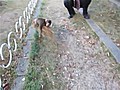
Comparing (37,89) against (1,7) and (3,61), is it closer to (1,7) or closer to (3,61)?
(3,61)

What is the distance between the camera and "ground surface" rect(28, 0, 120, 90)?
3.54 metres

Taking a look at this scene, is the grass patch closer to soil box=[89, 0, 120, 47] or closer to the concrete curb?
the concrete curb

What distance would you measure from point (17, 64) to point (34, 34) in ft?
4.27

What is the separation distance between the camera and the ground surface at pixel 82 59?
11.6ft

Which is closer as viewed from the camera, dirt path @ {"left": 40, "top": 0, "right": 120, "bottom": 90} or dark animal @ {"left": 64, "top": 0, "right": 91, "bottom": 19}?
dirt path @ {"left": 40, "top": 0, "right": 120, "bottom": 90}

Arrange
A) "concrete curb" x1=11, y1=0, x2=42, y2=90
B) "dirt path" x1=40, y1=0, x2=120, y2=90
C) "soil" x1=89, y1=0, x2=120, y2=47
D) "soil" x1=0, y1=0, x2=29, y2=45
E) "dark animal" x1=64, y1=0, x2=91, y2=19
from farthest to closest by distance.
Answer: "dark animal" x1=64, y1=0, x2=91, y2=19, "soil" x1=0, y1=0, x2=29, y2=45, "soil" x1=89, y1=0, x2=120, y2=47, "dirt path" x1=40, y1=0, x2=120, y2=90, "concrete curb" x1=11, y1=0, x2=42, y2=90

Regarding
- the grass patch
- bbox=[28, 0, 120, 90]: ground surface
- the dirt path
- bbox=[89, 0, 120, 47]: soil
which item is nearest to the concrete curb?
the grass patch

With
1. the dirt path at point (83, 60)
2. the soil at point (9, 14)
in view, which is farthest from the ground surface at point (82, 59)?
the soil at point (9, 14)

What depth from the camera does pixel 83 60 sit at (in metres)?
4.20

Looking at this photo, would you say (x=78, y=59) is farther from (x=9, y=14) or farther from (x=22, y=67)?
(x=9, y=14)

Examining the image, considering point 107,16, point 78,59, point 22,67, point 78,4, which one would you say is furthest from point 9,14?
point 22,67

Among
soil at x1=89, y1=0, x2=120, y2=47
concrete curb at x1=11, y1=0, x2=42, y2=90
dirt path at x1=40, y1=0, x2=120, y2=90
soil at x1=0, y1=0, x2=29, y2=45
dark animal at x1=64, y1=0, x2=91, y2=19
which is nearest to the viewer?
concrete curb at x1=11, y1=0, x2=42, y2=90

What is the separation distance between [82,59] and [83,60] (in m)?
0.04

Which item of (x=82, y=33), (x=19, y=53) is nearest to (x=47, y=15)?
(x=82, y=33)
